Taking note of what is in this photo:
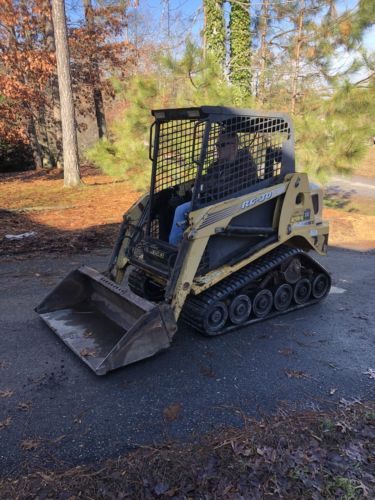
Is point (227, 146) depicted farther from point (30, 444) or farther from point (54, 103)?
point (54, 103)

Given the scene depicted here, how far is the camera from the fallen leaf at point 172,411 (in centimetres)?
295

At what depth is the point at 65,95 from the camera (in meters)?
13.1

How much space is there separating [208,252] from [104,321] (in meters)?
1.22

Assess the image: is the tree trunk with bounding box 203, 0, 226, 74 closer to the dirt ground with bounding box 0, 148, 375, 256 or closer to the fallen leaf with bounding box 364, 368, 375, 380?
the dirt ground with bounding box 0, 148, 375, 256

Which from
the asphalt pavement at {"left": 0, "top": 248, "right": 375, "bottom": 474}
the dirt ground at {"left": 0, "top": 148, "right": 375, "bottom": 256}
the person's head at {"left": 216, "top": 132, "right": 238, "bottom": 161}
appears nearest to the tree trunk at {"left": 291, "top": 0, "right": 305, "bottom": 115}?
the dirt ground at {"left": 0, "top": 148, "right": 375, "bottom": 256}

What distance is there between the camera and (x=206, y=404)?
311cm

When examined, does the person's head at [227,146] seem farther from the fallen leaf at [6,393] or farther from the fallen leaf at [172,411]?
the fallen leaf at [6,393]

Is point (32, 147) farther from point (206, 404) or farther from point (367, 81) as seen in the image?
point (206, 404)

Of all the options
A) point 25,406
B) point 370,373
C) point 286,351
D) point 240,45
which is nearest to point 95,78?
point 240,45

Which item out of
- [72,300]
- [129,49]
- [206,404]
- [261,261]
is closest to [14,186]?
[129,49]

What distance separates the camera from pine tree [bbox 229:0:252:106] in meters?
11.3

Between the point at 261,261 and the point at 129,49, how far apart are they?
18.3m

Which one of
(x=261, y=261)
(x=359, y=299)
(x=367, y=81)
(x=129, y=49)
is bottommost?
(x=359, y=299)

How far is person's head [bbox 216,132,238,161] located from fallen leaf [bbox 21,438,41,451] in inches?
109
